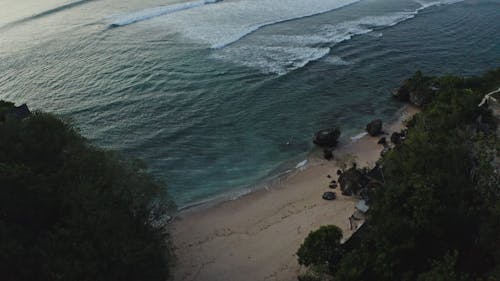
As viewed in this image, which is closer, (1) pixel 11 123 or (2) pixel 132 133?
(1) pixel 11 123

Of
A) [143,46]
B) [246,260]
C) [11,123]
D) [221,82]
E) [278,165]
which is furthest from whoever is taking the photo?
[143,46]

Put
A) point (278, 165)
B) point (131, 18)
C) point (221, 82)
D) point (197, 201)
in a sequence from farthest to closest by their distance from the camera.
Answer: point (131, 18) < point (221, 82) < point (278, 165) < point (197, 201)

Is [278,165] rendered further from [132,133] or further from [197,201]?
[132,133]

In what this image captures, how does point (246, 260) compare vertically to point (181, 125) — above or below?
below

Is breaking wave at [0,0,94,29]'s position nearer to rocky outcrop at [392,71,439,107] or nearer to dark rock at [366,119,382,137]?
rocky outcrop at [392,71,439,107]

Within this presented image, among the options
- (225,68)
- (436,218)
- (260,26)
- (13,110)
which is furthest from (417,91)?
(13,110)

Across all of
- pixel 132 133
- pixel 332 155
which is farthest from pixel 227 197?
pixel 132 133

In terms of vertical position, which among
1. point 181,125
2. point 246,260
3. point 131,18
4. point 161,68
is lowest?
point 246,260
